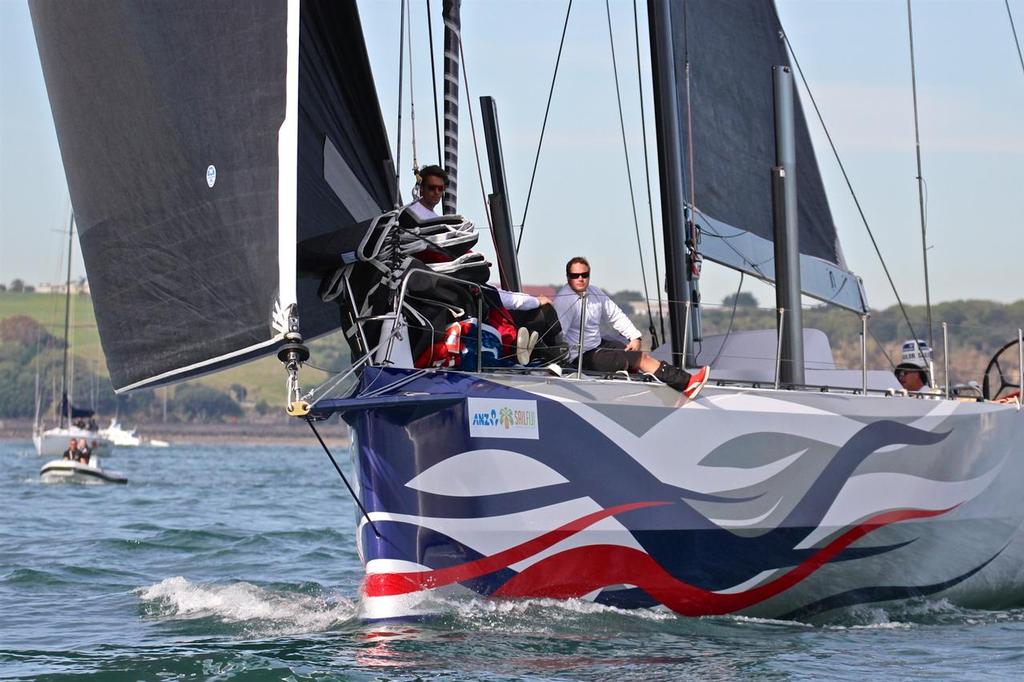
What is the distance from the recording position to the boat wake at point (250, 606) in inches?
287

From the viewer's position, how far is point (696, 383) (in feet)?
24.2

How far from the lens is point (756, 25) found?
10.9 meters

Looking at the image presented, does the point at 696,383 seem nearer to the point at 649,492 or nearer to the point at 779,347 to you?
the point at 649,492

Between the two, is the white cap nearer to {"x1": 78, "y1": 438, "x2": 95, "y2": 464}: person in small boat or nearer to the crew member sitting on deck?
the crew member sitting on deck

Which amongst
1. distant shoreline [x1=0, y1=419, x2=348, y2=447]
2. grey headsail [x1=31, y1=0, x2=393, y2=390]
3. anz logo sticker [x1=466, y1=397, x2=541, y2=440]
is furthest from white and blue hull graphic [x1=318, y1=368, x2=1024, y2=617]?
distant shoreline [x1=0, y1=419, x2=348, y2=447]

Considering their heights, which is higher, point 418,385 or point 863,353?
point 863,353

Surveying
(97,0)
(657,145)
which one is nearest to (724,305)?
(657,145)

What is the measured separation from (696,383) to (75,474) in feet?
70.9

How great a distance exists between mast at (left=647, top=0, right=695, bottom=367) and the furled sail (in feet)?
0.85

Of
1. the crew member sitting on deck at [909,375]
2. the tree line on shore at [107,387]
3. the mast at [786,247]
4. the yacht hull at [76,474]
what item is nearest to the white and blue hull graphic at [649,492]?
the mast at [786,247]

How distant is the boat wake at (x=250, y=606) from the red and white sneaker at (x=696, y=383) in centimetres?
210

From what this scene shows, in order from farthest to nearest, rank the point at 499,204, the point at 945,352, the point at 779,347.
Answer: the point at 499,204 → the point at 945,352 → the point at 779,347

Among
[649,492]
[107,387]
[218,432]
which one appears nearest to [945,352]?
[649,492]

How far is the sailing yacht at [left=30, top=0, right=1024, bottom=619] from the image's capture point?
6672 mm
